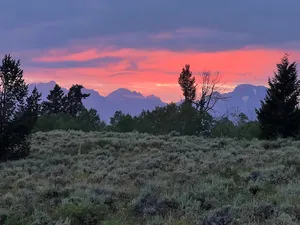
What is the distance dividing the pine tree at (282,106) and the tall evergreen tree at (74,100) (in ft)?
125

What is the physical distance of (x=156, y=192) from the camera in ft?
26.2

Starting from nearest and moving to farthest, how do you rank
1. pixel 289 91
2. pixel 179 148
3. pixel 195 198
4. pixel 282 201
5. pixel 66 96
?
pixel 282 201 → pixel 195 198 → pixel 179 148 → pixel 289 91 → pixel 66 96

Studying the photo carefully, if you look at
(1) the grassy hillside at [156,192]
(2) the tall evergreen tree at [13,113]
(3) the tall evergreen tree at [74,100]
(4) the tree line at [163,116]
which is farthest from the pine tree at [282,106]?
(3) the tall evergreen tree at [74,100]

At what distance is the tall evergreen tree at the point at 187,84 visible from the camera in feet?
171

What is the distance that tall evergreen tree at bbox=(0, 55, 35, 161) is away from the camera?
53.5 ft

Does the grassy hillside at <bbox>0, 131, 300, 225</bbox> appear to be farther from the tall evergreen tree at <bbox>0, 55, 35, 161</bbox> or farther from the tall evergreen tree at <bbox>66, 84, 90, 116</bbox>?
the tall evergreen tree at <bbox>66, 84, 90, 116</bbox>

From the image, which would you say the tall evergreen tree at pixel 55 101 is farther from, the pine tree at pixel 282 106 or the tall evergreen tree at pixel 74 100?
the pine tree at pixel 282 106

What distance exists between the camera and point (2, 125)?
16328 millimetres

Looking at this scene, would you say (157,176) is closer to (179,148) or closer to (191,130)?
(179,148)

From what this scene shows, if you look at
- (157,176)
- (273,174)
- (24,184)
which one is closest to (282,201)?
(273,174)

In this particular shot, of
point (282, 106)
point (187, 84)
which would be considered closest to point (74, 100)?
point (187, 84)

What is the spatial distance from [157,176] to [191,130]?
96.7ft

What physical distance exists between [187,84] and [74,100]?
61.0ft

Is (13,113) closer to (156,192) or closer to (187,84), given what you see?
(156,192)
